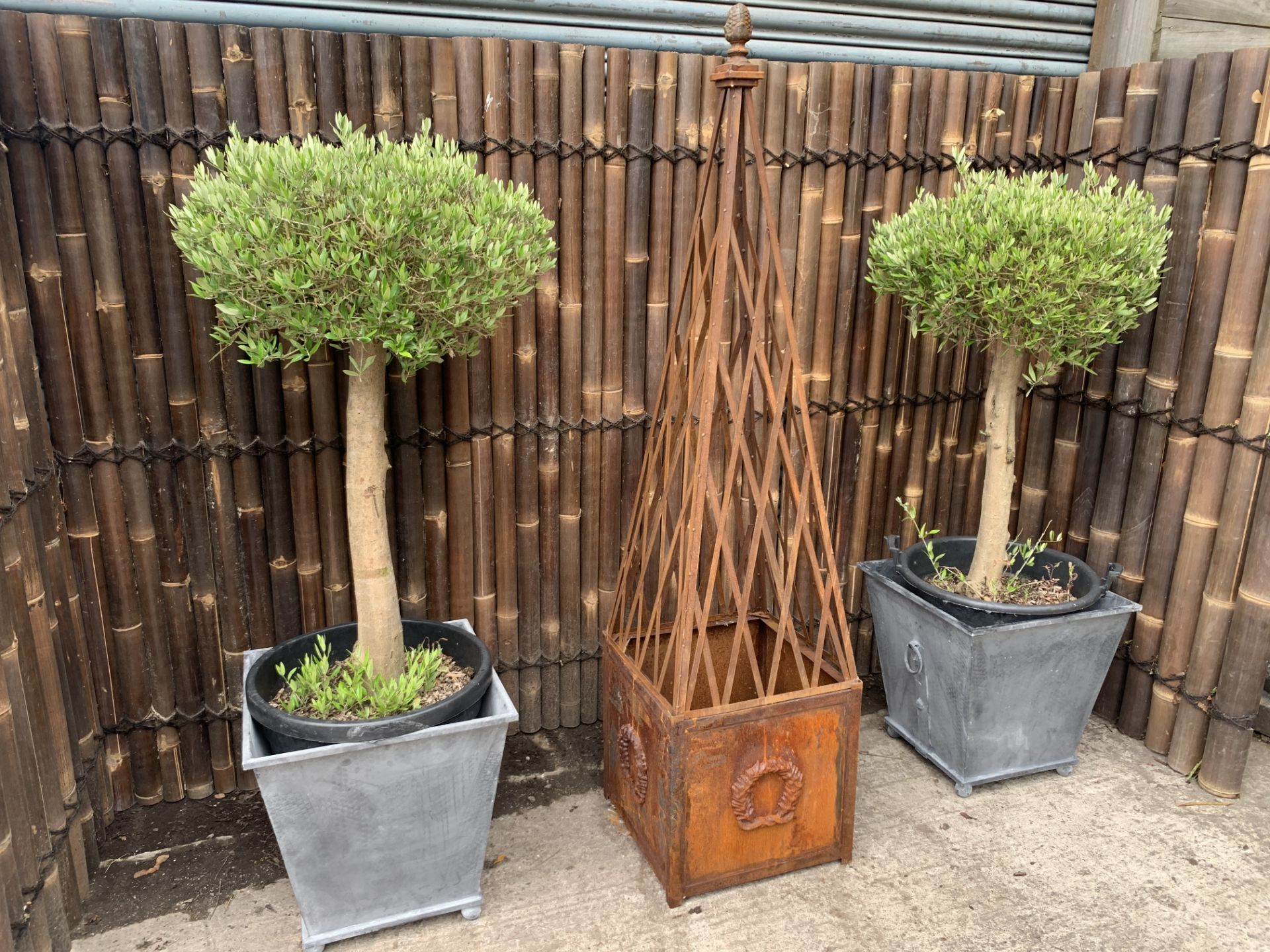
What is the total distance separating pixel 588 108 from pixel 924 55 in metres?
1.77

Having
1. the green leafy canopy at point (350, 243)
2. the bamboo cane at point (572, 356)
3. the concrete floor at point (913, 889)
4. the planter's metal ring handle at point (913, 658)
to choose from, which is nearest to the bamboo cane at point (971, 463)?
the planter's metal ring handle at point (913, 658)

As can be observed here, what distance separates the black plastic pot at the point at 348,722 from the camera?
2486 millimetres

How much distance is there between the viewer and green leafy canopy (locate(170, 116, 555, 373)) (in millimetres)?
2189

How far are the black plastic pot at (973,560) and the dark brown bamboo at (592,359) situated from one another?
121 cm

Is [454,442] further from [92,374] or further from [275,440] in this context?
[92,374]

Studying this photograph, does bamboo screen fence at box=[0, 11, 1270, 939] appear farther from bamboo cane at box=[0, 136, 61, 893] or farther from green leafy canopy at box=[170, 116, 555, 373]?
green leafy canopy at box=[170, 116, 555, 373]

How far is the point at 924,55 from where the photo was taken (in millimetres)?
4102

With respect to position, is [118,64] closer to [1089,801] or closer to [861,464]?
[861,464]

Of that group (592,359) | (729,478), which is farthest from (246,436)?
(729,478)

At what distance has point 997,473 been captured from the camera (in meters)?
3.46

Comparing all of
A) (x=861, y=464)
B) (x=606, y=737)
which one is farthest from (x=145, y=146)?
(x=861, y=464)

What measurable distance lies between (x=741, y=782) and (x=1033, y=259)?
187 centimetres

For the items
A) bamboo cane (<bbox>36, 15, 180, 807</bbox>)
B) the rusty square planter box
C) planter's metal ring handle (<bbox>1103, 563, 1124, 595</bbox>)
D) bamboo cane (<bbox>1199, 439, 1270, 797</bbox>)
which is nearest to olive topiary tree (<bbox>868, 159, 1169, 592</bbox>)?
bamboo cane (<bbox>1199, 439, 1270, 797</bbox>)

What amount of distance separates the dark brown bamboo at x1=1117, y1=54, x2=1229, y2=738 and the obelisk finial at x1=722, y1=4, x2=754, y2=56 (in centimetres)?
181
